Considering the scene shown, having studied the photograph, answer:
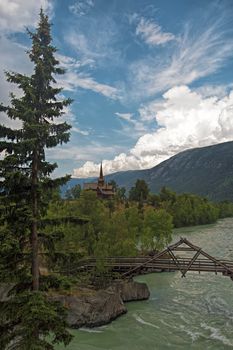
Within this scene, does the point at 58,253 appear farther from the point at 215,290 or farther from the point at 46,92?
the point at 215,290

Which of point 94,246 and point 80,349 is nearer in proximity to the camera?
point 80,349

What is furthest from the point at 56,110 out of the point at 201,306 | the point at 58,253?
the point at 201,306

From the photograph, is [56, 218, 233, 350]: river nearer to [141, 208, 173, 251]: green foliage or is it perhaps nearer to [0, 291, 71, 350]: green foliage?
[0, 291, 71, 350]: green foliage

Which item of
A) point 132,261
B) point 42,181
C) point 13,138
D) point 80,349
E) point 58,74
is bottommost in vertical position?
point 80,349

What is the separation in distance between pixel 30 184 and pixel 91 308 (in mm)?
21062

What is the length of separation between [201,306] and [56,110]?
30009 millimetres

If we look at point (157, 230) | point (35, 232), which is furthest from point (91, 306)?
point (157, 230)

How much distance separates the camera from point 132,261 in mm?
46500

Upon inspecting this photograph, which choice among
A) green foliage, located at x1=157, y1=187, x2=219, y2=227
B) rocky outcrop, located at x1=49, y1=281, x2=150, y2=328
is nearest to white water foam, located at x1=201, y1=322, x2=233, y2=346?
rocky outcrop, located at x1=49, y1=281, x2=150, y2=328

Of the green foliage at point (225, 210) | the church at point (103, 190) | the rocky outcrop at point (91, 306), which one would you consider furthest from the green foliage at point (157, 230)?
the green foliage at point (225, 210)

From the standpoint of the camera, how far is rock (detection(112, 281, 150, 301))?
39.5 metres

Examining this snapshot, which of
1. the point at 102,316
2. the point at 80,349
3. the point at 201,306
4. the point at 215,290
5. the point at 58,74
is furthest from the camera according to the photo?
the point at 215,290

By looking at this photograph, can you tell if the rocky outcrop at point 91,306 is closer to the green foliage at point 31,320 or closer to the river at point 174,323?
the river at point 174,323

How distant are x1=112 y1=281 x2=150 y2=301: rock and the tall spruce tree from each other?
2541 cm
